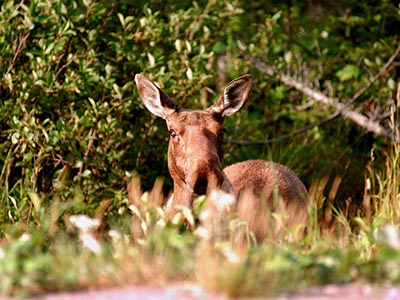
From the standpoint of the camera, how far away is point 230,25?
39.2 feet

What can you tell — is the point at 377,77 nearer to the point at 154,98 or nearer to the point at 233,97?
the point at 233,97

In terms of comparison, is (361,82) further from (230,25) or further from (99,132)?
(99,132)

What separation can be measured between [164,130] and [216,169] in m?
2.98

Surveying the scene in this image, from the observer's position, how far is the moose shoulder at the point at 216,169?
7730 mm

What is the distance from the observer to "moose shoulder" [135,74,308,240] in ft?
25.4

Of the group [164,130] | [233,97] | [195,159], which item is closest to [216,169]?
[195,159]

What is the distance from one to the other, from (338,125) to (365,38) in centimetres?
123

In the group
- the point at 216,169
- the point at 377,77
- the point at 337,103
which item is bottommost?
the point at 216,169

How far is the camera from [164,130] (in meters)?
10.6

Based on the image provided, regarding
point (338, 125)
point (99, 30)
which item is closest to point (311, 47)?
point (338, 125)

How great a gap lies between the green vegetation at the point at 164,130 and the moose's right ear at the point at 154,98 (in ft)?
2.28

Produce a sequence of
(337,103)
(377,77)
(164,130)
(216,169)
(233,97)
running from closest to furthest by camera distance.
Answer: (216,169)
(233,97)
(164,130)
(377,77)
(337,103)

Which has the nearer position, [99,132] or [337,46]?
[99,132]

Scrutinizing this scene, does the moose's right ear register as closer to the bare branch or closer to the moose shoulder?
the moose shoulder
